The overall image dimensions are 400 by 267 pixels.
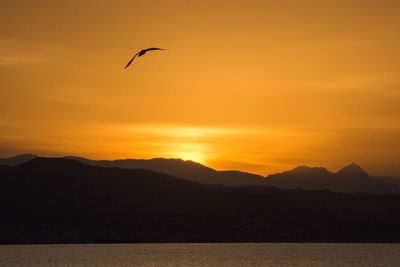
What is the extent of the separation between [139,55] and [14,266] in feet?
456

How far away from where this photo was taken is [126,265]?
7244 inches

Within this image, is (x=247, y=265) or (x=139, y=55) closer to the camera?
(x=139, y=55)

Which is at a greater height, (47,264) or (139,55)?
(139,55)

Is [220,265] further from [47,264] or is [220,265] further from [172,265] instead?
[47,264]

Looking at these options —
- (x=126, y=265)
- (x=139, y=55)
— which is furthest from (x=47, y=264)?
(x=139, y=55)

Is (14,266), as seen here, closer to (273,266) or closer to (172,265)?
(172,265)

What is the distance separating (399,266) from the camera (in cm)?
17888

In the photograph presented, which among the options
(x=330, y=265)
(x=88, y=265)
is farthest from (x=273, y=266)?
(x=88, y=265)

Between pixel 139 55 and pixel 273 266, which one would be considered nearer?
pixel 139 55

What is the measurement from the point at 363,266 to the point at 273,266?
25.2 metres

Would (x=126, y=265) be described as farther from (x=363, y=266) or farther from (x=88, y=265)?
(x=363, y=266)

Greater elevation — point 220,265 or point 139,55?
point 139,55

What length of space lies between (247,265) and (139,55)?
13526 cm

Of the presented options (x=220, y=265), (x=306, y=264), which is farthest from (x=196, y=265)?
(x=306, y=264)
